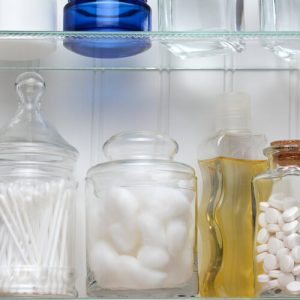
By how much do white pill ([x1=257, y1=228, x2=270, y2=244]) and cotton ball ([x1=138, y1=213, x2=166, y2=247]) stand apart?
3.9 inches

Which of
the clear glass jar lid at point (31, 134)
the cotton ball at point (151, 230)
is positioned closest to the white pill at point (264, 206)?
the cotton ball at point (151, 230)

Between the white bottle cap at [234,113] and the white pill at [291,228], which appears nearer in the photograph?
the white pill at [291,228]

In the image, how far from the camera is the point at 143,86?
101 centimetres

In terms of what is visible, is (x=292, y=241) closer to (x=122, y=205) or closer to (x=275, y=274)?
(x=275, y=274)

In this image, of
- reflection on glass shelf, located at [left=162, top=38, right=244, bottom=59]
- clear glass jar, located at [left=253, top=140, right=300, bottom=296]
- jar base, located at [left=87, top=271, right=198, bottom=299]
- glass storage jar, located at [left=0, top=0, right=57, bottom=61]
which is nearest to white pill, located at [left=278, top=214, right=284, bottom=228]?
clear glass jar, located at [left=253, top=140, right=300, bottom=296]

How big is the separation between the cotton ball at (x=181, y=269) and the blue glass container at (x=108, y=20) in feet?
0.78

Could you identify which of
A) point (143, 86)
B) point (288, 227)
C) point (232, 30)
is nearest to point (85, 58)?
point (143, 86)

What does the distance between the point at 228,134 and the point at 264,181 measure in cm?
9

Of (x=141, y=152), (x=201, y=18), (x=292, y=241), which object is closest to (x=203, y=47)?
(x=201, y=18)

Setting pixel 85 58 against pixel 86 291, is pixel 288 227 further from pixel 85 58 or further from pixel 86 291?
pixel 85 58

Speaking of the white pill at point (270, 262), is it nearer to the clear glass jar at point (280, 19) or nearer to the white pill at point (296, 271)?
the white pill at point (296, 271)

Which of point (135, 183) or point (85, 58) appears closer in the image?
point (135, 183)

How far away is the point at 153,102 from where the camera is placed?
1002mm

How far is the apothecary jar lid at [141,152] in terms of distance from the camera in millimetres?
862
